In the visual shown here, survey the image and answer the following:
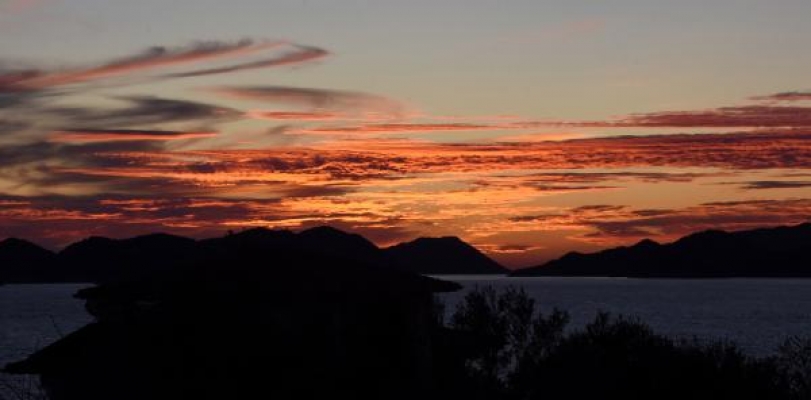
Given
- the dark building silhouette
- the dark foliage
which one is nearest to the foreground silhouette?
the dark building silhouette

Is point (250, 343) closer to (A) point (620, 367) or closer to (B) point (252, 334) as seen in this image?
(B) point (252, 334)

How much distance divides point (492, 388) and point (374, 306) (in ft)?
53.7

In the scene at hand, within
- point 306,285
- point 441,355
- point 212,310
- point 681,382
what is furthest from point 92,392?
point 681,382

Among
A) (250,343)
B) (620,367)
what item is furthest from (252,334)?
(620,367)

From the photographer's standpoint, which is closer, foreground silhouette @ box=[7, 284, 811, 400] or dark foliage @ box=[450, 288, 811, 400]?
foreground silhouette @ box=[7, 284, 811, 400]

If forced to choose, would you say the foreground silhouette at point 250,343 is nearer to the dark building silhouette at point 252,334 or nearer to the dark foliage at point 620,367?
the dark building silhouette at point 252,334

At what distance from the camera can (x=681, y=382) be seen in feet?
152

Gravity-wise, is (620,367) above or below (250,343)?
below

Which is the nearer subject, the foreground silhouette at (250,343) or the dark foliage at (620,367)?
the foreground silhouette at (250,343)

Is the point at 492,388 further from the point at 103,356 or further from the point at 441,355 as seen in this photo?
the point at 103,356

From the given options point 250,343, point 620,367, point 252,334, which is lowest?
point 620,367

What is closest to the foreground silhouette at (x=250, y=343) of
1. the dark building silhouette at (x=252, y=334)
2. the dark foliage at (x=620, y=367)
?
the dark building silhouette at (x=252, y=334)

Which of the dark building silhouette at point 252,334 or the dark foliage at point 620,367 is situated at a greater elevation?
the dark building silhouette at point 252,334

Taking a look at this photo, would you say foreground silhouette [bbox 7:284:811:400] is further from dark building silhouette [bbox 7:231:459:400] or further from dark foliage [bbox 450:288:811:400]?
dark foliage [bbox 450:288:811:400]
